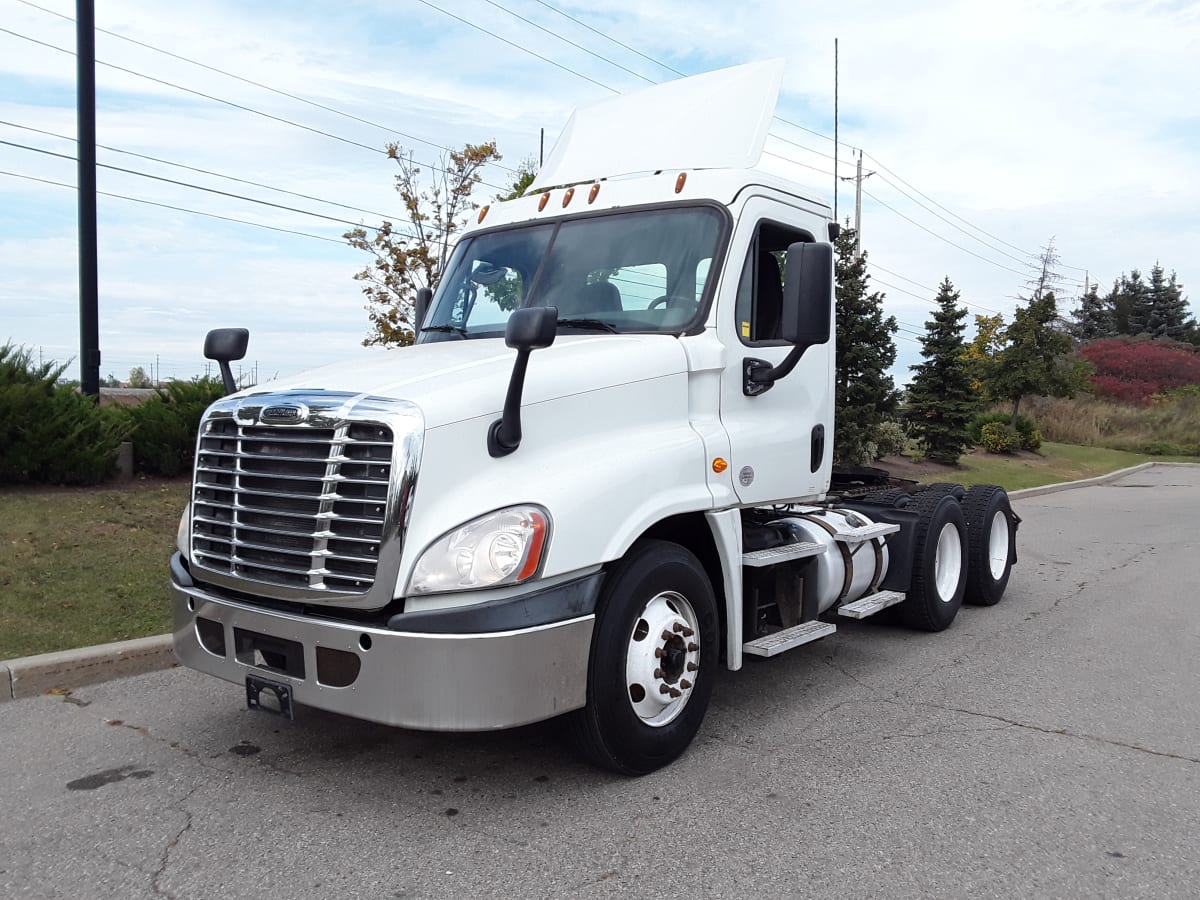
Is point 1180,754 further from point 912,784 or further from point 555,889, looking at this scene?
point 555,889

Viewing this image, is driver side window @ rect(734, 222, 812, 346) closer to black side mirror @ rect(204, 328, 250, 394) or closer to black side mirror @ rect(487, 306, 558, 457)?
black side mirror @ rect(487, 306, 558, 457)

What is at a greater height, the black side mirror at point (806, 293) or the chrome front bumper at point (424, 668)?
the black side mirror at point (806, 293)

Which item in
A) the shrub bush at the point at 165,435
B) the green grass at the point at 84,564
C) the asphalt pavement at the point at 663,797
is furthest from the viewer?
the shrub bush at the point at 165,435

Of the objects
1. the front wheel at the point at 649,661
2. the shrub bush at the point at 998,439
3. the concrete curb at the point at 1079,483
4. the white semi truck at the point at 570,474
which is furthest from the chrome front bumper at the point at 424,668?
the shrub bush at the point at 998,439

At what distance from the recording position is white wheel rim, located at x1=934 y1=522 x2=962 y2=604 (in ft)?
23.9

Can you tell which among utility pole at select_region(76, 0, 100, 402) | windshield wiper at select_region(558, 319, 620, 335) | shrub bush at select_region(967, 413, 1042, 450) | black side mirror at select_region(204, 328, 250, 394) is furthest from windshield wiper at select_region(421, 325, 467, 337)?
shrub bush at select_region(967, 413, 1042, 450)

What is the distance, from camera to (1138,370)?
53812mm

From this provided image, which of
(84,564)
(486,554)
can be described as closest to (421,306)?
(486,554)

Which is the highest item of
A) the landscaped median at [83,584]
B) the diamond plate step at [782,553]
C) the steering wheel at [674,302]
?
the steering wheel at [674,302]

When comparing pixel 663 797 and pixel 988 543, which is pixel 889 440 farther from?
pixel 663 797

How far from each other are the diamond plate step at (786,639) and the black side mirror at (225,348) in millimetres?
2852

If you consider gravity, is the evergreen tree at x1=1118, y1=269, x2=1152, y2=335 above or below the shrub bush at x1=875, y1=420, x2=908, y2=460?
above

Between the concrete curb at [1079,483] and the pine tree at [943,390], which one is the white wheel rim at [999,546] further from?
the pine tree at [943,390]

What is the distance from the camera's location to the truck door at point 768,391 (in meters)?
4.89
